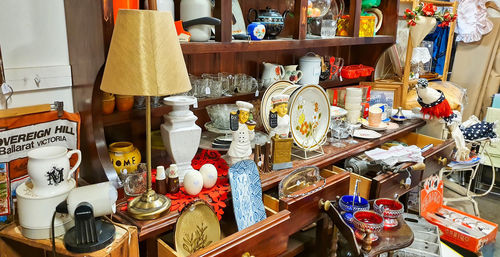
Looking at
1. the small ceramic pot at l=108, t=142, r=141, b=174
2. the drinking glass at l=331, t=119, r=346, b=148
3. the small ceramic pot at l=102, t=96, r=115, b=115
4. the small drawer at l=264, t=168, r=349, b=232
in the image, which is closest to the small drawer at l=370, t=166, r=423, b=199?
the small drawer at l=264, t=168, r=349, b=232

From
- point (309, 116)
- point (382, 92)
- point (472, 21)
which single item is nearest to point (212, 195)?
point (309, 116)

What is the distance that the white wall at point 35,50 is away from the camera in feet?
3.80

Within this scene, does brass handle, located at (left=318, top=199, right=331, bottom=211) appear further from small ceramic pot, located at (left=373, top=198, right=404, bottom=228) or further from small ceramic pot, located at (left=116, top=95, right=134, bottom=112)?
small ceramic pot, located at (left=116, top=95, right=134, bottom=112)

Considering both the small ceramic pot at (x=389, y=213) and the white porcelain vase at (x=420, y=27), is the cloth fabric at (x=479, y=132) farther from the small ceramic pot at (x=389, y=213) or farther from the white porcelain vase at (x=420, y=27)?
the small ceramic pot at (x=389, y=213)

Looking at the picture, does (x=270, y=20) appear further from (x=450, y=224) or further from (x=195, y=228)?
(x=450, y=224)

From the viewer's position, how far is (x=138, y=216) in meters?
1.11

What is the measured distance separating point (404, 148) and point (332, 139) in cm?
37

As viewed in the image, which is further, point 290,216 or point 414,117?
point 414,117

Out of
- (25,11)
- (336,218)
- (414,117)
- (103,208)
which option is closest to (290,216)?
(336,218)

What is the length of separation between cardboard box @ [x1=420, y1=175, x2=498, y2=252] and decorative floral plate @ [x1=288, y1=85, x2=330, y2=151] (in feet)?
2.61

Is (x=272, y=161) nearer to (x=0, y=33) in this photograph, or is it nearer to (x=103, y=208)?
(x=103, y=208)

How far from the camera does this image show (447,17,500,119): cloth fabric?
3611mm

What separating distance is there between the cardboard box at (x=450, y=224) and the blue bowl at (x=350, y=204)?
2.74 feet

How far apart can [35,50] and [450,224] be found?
7.53 feet
